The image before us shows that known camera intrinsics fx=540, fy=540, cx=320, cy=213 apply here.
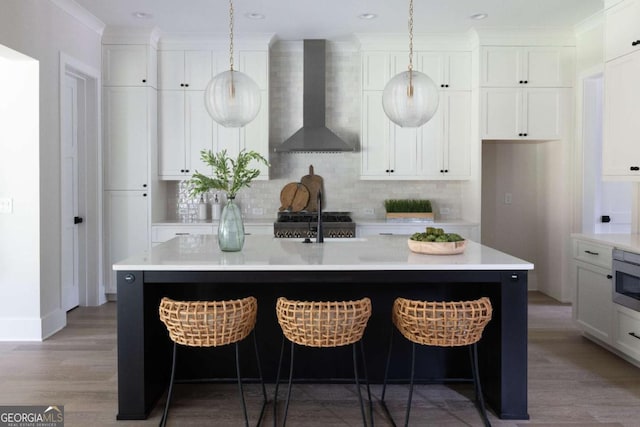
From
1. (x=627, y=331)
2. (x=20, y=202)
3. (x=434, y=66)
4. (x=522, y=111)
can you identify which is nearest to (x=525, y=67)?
(x=522, y=111)

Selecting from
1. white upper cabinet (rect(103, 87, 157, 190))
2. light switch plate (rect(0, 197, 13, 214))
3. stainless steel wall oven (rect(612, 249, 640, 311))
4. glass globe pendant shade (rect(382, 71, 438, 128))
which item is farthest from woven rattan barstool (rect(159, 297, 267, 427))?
white upper cabinet (rect(103, 87, 157, 190))

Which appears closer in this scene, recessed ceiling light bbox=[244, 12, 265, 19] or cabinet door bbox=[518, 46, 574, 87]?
recessed ceiling light bbox=[244, 12, 265, 19]

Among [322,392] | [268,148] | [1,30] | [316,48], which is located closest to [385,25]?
[316,48]

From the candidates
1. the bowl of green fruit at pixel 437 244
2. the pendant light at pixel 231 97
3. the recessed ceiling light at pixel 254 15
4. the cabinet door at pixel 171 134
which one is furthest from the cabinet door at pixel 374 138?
the bowl of green fruit at pixel 437 244

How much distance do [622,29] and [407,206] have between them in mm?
2700

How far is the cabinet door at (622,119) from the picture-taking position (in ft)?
13.2

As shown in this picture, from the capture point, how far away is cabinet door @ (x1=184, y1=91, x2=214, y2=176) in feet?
19.2

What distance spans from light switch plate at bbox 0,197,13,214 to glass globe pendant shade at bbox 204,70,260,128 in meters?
2.10

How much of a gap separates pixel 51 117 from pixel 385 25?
328cm

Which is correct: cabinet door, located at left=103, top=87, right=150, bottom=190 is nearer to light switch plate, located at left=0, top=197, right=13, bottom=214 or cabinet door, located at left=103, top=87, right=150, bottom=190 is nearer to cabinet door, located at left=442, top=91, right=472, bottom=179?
light switch plate, located at left=0, top=197, right=13, bottom=214

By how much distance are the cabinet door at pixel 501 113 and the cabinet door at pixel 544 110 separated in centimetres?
8

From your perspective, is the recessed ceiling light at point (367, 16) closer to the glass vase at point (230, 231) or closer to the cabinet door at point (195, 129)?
the cabinet door at point (195, 129)

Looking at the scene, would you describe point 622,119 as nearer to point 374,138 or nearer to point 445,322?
point 374,138

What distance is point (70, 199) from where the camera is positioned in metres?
5.29
